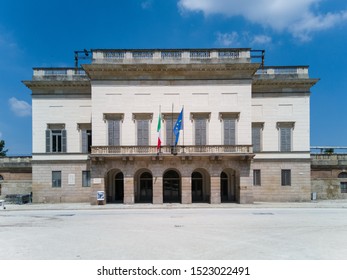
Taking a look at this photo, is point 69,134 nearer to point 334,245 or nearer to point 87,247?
point 87,247

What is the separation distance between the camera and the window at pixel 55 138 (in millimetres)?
27766

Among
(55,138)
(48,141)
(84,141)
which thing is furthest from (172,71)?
(48,141)

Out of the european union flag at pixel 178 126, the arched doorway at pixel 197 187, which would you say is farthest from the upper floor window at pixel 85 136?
the arched doorway at pixel 197 187

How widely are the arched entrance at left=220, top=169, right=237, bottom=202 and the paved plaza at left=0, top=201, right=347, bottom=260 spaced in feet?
34.7

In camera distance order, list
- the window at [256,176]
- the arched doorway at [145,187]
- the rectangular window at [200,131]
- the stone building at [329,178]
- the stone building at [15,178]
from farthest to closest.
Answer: the stone building at [15,178] → the stone building at [329,178] → the arched doorway at [145,187] → the window at [256,176] → the rectangular window at [200,131]

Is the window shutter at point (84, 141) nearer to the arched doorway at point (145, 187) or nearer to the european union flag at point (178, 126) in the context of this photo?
the arched doorway at point (145, 187)

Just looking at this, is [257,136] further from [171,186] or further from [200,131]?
[171,186]

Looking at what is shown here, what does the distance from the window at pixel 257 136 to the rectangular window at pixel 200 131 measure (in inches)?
226

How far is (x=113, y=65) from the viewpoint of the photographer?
993 inches

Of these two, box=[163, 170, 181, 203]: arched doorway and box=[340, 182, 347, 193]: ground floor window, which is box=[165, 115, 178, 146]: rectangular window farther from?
box=[340, 182, 347, 193]: ground floor window

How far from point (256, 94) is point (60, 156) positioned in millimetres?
21362

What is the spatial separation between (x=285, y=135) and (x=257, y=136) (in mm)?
2872
